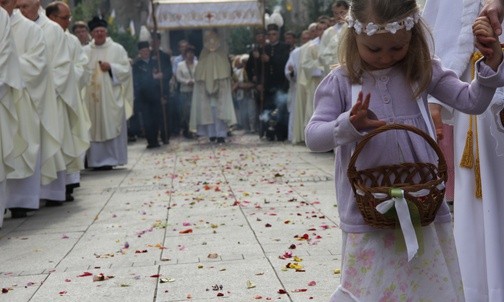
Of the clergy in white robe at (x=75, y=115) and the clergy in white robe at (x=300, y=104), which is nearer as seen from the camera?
the clergy in white robe at (x=75, y=115)

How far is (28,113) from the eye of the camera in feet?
34.6

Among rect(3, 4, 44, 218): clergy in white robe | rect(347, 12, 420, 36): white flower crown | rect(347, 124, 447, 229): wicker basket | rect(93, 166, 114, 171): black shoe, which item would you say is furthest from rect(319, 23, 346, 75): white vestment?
rect(347, 124, 447, 229): wicker basket

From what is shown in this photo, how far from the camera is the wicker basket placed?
3648 mm

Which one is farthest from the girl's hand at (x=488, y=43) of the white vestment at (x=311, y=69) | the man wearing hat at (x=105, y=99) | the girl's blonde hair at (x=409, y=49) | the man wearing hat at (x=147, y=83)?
the man wearing hat at (x=147, y=83)

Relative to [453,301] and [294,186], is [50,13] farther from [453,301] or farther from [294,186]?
[453,301]

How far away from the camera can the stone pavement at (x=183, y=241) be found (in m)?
6.20

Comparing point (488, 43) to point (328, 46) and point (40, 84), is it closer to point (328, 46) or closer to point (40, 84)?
point (40, 84)

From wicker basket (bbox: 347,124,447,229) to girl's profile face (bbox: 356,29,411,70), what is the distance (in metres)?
0.32

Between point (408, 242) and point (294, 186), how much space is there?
8174 mm

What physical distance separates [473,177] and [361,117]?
5.03 feet

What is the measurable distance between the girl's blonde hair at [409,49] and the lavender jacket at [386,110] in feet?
0.12

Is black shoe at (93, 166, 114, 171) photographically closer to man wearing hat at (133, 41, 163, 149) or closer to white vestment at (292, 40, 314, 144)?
white vestment at (292, 40, 314, 144)

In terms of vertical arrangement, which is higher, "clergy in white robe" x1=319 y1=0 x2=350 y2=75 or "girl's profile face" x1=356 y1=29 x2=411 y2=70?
"girl's profile face" x1=356 y1=29 x2=411 y2=70

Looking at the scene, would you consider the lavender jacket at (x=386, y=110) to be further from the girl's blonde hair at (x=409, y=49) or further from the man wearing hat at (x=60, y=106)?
the man wearing hat at (x=60, y=106)
